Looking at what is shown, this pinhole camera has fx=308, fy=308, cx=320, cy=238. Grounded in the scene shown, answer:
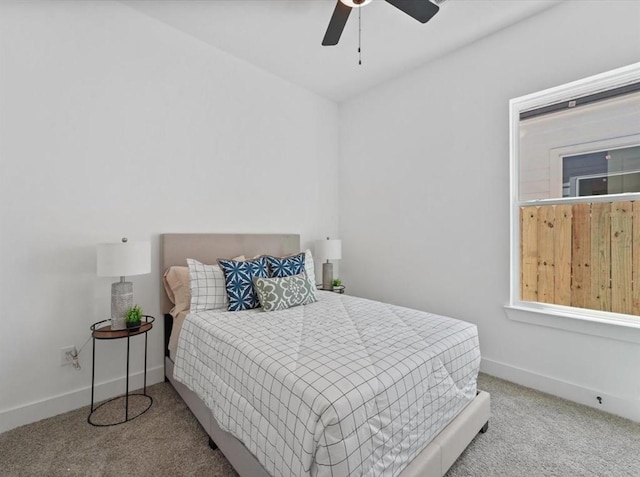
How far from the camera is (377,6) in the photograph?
7.70ft

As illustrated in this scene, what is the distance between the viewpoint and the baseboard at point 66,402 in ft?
6.44

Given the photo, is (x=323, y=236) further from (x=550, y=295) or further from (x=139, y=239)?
(x=550, y=295)

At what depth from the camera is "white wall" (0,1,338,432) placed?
2002 mm

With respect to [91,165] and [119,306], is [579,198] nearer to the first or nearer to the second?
[119,306]

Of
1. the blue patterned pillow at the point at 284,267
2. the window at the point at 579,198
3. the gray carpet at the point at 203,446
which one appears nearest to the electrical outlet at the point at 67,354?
the gray carpet at the point at 203,446

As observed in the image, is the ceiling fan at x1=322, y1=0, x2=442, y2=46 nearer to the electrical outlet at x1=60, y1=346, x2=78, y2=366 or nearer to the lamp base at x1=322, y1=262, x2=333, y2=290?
the lamp base at x1=322, y1=262, x2=333, y2=290

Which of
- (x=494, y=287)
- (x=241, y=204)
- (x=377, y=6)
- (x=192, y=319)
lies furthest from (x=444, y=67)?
(x=192, y=319)

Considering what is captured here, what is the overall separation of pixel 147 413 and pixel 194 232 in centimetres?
143

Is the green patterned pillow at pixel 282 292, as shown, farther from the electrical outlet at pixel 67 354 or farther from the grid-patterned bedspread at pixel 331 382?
the electrical outlet at pixel 67 354

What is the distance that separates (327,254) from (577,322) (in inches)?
88.4

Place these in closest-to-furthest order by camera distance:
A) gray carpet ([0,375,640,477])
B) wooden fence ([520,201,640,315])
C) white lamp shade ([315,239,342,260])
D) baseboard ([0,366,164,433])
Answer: gray carpet ([0,375,640,477]) → baseboard ([0,366,164,433]) → wooden fence ([520,201,640,315]) → white lamp shade ([315,239,342,260])

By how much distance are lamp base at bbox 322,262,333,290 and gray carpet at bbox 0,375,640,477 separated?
6.06ft

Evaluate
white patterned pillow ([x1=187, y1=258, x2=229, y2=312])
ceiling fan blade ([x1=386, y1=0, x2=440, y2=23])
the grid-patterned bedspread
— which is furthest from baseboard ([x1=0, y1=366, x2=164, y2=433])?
Answer: ceiling fan blade ([x1=386, y1=0, x2=440, y2=23])

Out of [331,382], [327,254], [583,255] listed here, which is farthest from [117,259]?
[583,255]
